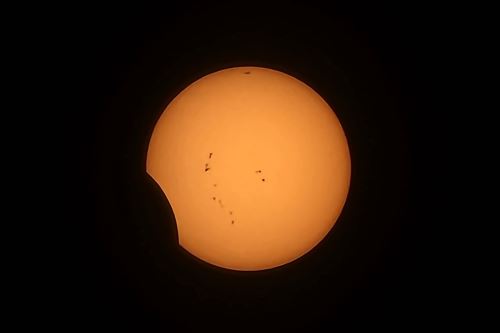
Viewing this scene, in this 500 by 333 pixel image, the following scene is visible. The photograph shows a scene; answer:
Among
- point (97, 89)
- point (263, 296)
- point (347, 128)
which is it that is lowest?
point (263, 296)

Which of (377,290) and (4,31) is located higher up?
(4,31)

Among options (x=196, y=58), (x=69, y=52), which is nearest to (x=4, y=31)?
(x=69, y=52)

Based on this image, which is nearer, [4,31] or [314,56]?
[314,56]

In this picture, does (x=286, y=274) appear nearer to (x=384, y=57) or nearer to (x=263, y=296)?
(x=263, y=296)

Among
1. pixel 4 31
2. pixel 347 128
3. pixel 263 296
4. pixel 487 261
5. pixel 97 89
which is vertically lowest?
pixel 263 296

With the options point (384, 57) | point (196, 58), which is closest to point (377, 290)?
point (384, 57)

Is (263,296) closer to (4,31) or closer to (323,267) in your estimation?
(323,267)
